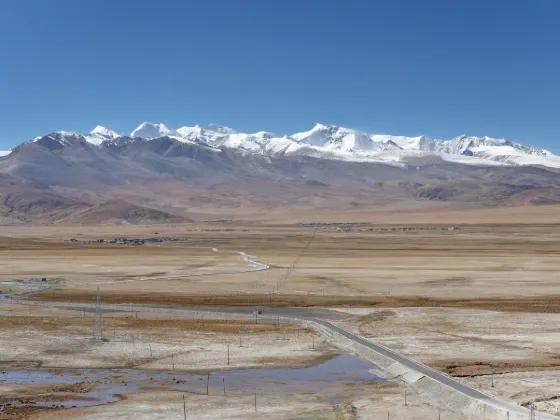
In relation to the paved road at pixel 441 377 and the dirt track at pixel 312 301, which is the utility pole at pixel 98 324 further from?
the paved road at pixel 441 377

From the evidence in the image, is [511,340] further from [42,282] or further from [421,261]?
[421,261]

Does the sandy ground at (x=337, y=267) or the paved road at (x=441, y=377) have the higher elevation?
the sandy ground at (x=337, y=267)

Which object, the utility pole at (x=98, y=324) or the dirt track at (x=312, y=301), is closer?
the utility pole at (x=98, y=324)

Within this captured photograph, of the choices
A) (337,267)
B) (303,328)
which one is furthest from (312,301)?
(337,267)

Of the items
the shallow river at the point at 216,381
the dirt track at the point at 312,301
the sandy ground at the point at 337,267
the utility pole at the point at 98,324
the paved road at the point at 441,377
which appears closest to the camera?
the paved road at the point at 441,377

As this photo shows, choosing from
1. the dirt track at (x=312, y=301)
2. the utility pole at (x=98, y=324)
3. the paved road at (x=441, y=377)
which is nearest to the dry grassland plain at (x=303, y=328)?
the dirt track at (x=312, y=301)

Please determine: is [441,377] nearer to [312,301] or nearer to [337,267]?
[312,301]

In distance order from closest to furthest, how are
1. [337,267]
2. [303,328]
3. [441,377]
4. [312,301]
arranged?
1. [441,377]
2. [303,328]
3. [312,301]
4. [337,267]

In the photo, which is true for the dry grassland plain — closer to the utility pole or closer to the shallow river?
the utility pole

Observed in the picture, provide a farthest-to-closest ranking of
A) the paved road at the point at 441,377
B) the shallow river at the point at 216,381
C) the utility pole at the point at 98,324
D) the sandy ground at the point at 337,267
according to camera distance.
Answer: the sandy ground at the point at 337,267
the utility pole at the point at 98,324
the shallow river at the point at 216,381
the paved road at the point at 441,377
